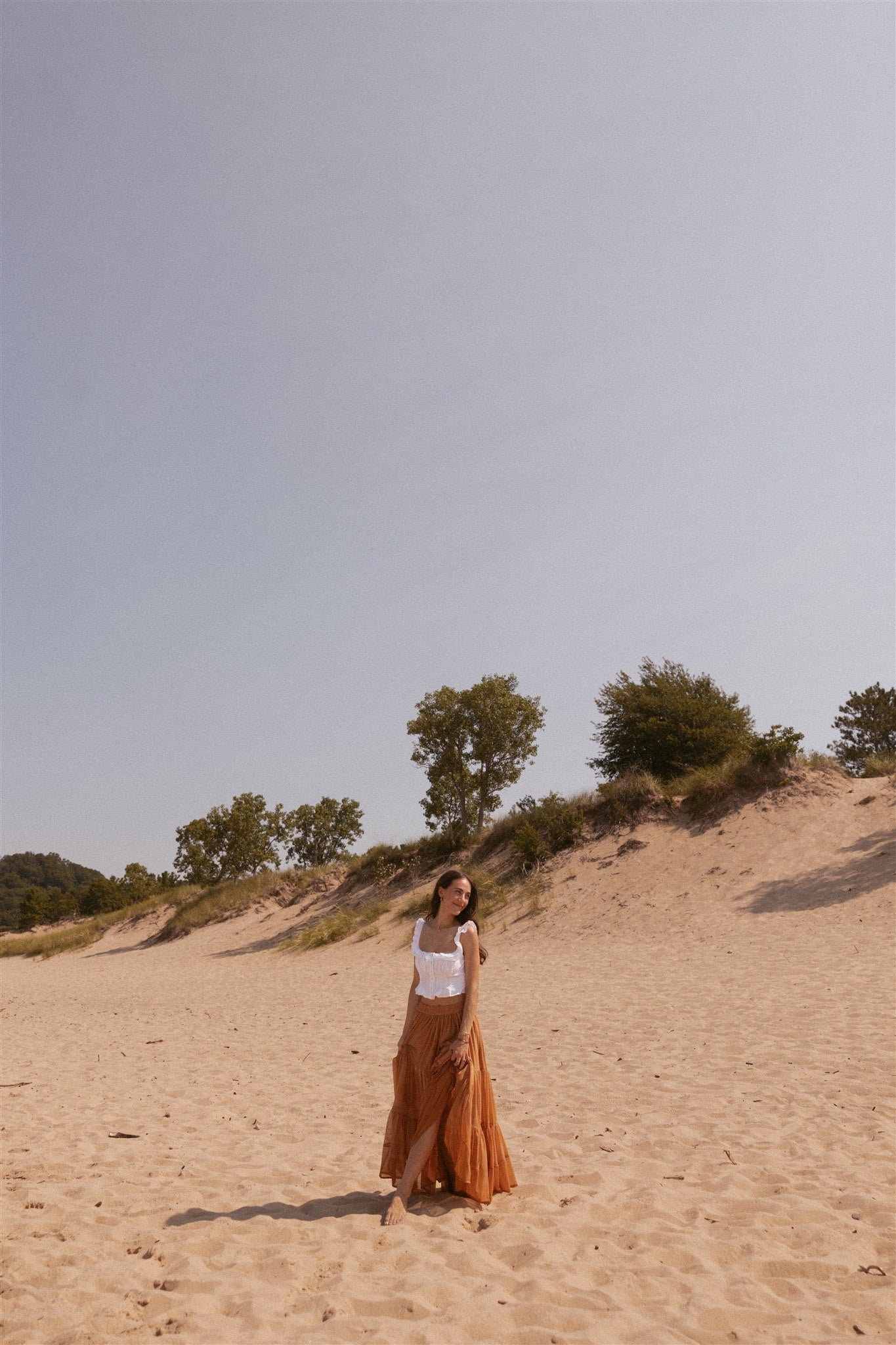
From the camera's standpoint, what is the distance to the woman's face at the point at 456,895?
211 inches

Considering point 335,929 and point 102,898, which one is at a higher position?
point 102,898

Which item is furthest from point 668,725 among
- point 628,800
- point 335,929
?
point 335,929

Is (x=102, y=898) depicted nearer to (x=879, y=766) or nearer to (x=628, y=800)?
(x=628, y=800)

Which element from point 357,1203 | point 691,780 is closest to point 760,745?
point 691,780

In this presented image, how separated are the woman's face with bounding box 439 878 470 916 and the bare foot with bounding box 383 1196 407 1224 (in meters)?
1.67

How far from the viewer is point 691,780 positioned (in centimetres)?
2489

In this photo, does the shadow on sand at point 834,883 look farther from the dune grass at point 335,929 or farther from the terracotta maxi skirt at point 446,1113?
the terracotta maxi skirt at point 446,1113

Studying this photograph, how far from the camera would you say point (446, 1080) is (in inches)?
204

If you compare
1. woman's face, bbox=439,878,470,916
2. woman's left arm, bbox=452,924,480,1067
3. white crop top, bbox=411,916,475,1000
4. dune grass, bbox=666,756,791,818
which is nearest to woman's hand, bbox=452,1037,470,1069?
woman's left arm, bbox=452,924,480,1067

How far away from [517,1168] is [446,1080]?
1.23 metres

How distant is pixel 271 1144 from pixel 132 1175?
1.16 m

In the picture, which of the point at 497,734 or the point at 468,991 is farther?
the point at 497,734

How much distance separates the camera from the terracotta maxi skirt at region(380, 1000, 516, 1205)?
5.11 metres

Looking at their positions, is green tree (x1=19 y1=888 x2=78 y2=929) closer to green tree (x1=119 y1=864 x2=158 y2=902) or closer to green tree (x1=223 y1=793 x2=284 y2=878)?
green tree (x1=119 y1=864 x2=158 y2=902)
